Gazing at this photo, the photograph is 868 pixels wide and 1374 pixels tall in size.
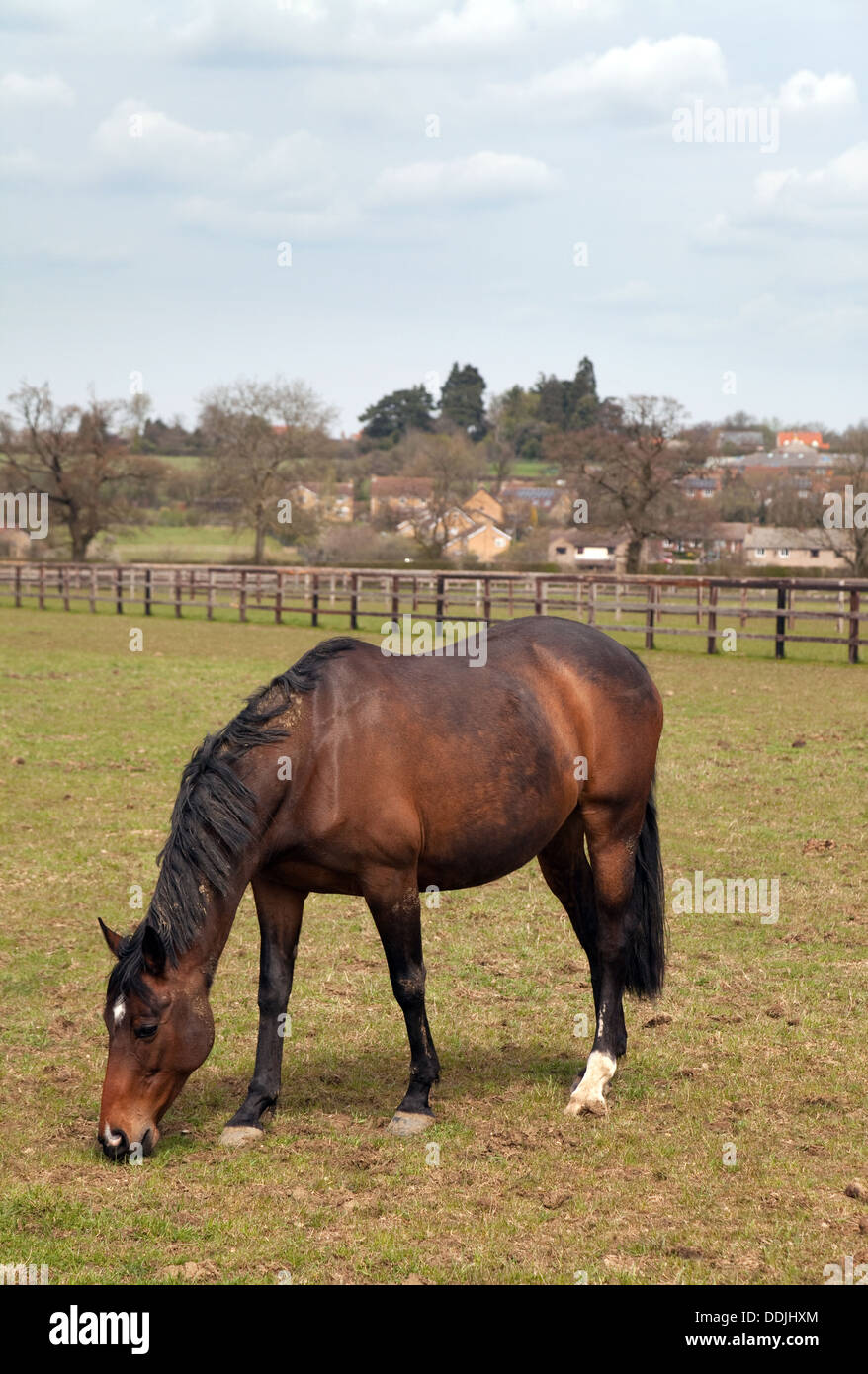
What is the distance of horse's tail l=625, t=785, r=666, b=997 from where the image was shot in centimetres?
515

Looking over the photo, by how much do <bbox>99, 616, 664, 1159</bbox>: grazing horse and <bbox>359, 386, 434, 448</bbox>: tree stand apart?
119m

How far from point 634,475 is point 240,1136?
49.1 metres

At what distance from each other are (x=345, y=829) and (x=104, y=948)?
265 centimetres

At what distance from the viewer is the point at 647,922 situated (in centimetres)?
518

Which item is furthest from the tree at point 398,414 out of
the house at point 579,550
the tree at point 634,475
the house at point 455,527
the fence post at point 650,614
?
the fence post at point 650,614

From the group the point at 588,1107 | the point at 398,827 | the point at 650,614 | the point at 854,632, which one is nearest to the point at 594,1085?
the point at 588,1107

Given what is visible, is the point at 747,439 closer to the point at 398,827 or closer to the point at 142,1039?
the point at 398,827

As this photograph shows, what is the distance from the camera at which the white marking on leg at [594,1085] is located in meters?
4.56

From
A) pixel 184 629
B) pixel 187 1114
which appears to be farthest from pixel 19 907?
pixel 184 629

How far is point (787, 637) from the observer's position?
69.6ft

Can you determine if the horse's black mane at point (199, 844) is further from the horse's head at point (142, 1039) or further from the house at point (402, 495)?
the house at point (402, 495)

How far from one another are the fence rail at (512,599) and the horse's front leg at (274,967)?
417 inches

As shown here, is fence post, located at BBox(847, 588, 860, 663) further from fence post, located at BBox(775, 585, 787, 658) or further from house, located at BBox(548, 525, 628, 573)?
house, located at BBox(548, 525, 628, 573)
